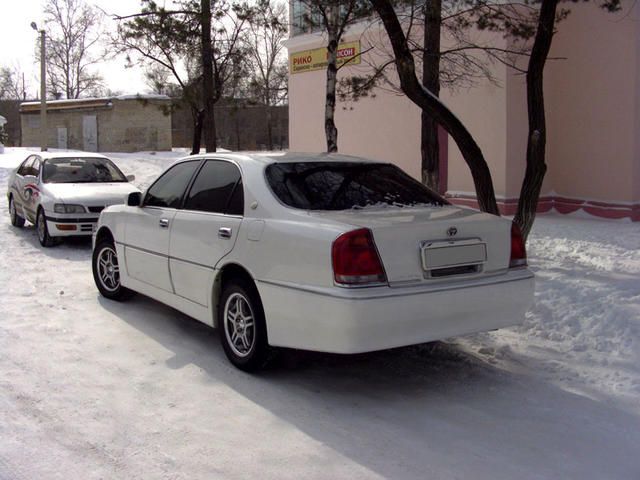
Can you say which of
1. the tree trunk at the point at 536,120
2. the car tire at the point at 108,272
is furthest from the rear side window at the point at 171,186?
the tree trunk at the point at 536,120

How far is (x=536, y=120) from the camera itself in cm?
755

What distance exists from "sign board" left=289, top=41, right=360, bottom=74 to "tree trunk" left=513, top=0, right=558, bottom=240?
975 centimetres

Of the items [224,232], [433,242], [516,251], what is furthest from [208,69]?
[433,242]

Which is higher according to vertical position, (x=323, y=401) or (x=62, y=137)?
(x=62, y=137)

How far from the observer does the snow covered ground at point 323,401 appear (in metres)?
3.64

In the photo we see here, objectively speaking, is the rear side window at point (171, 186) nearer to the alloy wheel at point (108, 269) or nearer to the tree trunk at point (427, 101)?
the alloy wheel at point (108, 269)

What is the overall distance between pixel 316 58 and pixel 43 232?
1018 centimetres

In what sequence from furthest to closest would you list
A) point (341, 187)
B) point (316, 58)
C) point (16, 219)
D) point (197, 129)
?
point (197, 129)
point (316, 58)
point (16, 219)
point (341, 187)

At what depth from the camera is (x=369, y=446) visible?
3.83 m

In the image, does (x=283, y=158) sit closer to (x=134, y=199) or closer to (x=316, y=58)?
(x=134, y=199)

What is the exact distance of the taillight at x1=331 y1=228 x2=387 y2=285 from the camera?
4.21 m

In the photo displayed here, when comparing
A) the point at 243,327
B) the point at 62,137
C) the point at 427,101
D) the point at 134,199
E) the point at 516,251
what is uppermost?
the point at 62,137

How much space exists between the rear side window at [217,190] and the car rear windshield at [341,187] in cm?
31

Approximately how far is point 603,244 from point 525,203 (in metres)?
2.69
